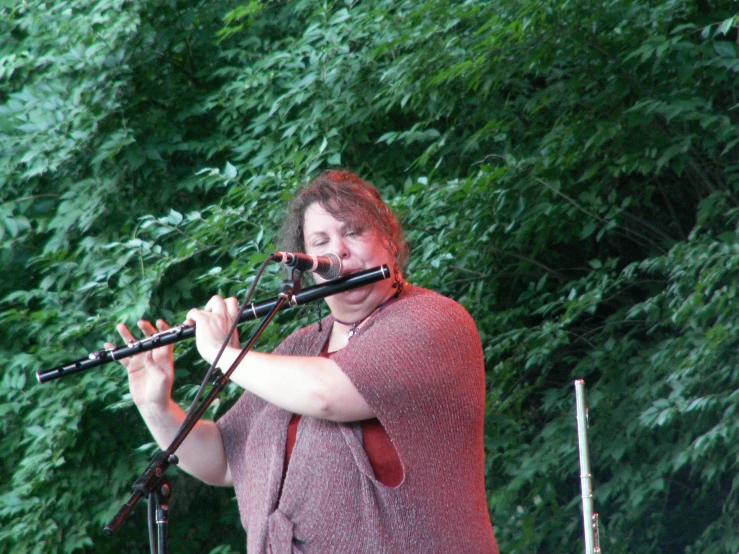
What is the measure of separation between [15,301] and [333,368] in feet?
11.0

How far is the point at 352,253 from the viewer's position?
7.39 ft

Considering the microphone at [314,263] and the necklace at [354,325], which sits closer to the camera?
the microphone at [314,263]

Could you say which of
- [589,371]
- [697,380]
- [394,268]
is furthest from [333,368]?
[589,371]

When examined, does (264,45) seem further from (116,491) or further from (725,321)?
(725,321)

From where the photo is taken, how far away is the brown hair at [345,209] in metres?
2.32

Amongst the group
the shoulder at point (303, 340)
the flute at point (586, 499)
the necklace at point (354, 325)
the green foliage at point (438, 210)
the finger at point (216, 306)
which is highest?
the finger at point (216, 306)

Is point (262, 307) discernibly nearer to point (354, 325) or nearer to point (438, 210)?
point (354, 325)

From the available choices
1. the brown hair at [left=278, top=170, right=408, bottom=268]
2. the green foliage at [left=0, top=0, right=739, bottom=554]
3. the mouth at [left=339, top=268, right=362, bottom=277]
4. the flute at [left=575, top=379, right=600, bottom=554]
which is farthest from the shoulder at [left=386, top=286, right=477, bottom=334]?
the green foliage at [left=0, top=0, right=739, bottom=554]

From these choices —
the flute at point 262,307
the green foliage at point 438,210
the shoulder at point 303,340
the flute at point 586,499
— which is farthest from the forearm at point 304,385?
the green foliage at point 438,210

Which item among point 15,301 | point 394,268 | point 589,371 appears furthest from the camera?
point 15,301

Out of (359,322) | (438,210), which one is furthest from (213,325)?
(438,210)

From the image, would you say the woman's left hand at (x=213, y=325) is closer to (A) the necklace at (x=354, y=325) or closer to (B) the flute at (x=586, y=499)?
(A) the necklace at (x=354, y=325)

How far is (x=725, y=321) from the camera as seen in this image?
349cm

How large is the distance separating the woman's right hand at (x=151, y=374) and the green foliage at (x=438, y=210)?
1.46 m
